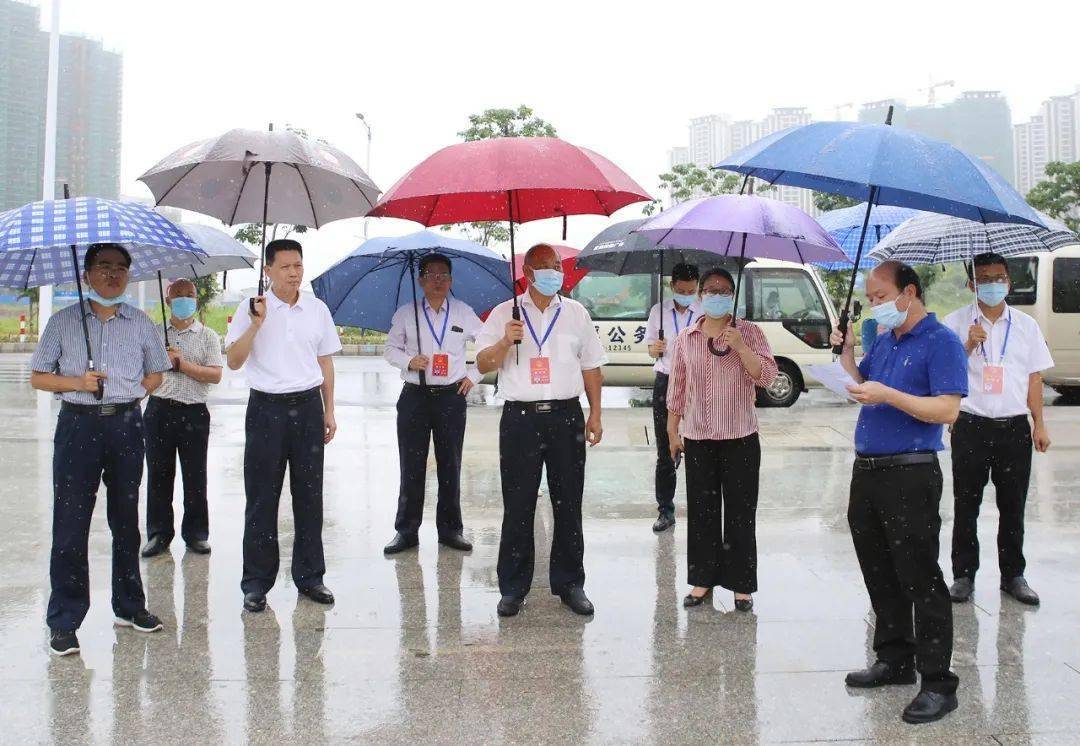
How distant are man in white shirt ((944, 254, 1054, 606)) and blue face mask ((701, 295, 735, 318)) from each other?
1.25 meters

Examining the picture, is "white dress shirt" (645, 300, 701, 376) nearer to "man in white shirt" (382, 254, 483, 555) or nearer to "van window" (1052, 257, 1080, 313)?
"man in white shirt" (382, 254, 483, 555)

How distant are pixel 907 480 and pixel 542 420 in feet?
5.70


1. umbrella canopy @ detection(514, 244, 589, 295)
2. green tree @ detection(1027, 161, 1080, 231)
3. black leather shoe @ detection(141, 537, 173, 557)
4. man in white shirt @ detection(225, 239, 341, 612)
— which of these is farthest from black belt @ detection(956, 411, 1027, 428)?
green tree @ detection(1027, 161, 1080, 231)

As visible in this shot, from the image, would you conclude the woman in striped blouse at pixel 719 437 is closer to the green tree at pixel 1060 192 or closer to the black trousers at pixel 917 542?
the black trousers at pixel 917 542

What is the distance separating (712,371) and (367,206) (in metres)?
2.06

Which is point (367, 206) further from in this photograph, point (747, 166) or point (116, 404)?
point (747, 166)

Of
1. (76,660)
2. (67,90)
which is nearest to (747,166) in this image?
(76,660)

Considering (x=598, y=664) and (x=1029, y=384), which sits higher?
(x=1029, y=384)

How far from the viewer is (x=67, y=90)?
27.5 meters

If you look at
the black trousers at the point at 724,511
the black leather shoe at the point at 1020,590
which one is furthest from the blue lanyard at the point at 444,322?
the black leather shoe at the point at 1020,590

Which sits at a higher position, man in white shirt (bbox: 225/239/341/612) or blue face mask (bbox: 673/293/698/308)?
blue face mask (bbox: 673/293/698/308)

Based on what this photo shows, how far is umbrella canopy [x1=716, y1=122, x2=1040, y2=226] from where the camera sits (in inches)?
143

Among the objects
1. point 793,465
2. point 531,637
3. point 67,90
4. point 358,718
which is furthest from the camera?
point 67,90

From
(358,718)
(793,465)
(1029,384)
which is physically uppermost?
(1029,384)
